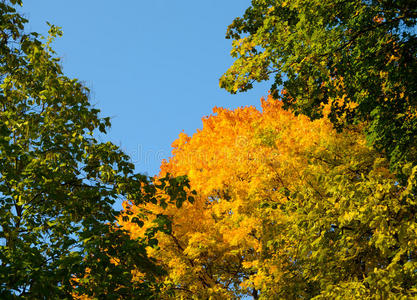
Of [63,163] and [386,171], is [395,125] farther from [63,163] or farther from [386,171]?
[63,163]

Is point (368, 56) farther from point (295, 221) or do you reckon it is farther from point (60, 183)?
point (60, 183)

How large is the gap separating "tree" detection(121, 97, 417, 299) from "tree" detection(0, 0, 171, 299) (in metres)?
1.01

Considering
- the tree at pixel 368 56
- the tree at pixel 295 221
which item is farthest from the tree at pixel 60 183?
the tree at pixel 368 56

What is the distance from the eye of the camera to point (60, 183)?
7652mm

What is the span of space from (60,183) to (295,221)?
18.5 feet

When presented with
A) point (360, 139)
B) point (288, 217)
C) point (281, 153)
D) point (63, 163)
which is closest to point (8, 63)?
point (63, 163)

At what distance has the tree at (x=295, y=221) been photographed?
8.13 m

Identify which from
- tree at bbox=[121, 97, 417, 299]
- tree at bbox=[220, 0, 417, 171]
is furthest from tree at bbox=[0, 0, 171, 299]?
tree at bbox=[220, 0, 417, 171]

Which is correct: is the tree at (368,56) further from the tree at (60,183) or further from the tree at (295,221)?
the tree at (60,183)

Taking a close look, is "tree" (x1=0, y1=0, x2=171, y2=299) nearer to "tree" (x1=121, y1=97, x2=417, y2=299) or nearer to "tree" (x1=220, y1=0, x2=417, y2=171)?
"tree" (x1=121, y1=97, x2=417, y2=299)

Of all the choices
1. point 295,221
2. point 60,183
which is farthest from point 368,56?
point 60,183

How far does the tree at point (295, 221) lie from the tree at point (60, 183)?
1007mm

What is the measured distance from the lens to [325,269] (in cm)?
953

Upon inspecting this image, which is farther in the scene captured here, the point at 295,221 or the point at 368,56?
the point at 295,221
